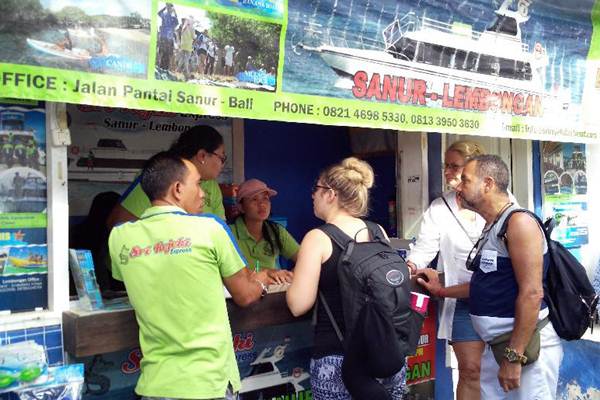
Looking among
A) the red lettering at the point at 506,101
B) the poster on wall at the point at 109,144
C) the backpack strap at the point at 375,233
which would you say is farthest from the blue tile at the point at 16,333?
the red lettering at the point at 506,101

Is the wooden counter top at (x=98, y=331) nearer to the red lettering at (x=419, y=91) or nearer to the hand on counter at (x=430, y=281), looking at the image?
the hand on counter at (x=430, y=281)

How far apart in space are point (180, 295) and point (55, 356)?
759 mm

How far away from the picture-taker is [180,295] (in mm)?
2170

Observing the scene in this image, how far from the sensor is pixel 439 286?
3.45 m

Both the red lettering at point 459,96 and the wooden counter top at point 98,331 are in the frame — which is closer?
the wooden counter top at point 98,331

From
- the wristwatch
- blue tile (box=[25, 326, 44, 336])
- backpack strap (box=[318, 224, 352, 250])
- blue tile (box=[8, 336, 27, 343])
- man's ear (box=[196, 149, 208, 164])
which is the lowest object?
the wristwatch

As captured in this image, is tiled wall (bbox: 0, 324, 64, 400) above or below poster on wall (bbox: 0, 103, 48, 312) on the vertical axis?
below

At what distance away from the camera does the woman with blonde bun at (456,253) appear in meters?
3.57

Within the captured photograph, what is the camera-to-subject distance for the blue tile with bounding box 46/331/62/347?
8.30ft

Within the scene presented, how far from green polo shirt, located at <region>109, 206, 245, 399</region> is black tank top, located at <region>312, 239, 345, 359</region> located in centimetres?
41

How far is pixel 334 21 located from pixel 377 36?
313 millimetres

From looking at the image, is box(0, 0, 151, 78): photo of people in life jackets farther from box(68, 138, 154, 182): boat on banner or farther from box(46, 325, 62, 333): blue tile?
box(68, 138, 154, 182): boat on banner

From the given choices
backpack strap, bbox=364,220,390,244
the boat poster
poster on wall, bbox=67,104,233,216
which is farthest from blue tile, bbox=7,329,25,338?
poster on wall, bbox=67,104,233,216

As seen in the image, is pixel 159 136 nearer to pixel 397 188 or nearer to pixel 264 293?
pixel 397 188
